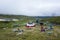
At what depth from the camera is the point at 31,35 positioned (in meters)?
3.20

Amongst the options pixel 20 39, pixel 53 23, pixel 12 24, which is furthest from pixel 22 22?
pixel 53 23

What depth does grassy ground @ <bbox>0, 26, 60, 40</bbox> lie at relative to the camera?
312 centimetres

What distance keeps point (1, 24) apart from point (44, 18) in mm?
1140

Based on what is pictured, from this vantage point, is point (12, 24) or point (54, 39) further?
point (12, 24)

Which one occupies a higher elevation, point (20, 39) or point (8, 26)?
point (8, 26)

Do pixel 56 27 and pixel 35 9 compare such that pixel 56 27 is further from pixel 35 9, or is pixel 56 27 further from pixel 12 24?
pixel 12 24

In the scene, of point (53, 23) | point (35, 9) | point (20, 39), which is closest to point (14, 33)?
point (20, 39)

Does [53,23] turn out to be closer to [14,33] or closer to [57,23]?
[57,23]

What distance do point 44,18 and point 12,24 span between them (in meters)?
0.86

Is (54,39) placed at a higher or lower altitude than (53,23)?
lower

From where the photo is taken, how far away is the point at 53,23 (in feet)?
11.4

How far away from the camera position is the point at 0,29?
3266mm

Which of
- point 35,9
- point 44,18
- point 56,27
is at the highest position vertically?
point 35,9

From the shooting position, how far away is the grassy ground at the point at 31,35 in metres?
3.12
